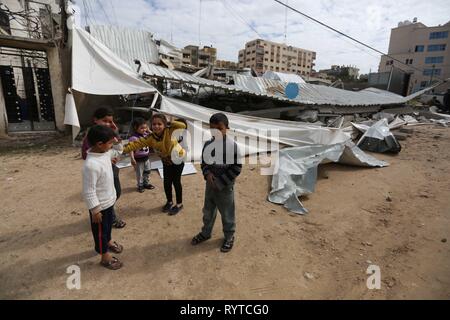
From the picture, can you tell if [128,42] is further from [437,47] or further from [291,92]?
[437,47]

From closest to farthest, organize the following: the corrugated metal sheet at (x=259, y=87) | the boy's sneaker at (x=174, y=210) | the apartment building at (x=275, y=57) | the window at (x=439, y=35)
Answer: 1. the boy's sneaker at (x=174, y=210)
2. the corrugated metal sheet at (x=259, y=87)
3. the window at (x=439, y=35)
4. the apartment building at (x=275, y=57)

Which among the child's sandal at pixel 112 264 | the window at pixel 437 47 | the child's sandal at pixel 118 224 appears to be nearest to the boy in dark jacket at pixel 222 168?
the child's sandal at pixel 112 264

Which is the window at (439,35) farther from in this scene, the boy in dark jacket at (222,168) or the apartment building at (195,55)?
the boy in dark jacket at (222,168)

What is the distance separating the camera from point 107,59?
575 centimetres

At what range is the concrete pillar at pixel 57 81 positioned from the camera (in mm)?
6738

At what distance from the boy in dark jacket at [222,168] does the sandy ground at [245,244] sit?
42 centimetres

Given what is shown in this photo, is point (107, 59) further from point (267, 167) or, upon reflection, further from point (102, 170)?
point (102, 170)

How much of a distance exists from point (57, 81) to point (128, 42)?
4.23m

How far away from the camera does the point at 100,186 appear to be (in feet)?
6.14

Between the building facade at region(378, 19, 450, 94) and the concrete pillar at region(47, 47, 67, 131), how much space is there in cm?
4412

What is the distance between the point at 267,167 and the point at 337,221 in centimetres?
180

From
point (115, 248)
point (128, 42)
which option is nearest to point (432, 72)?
point (128, 42)
